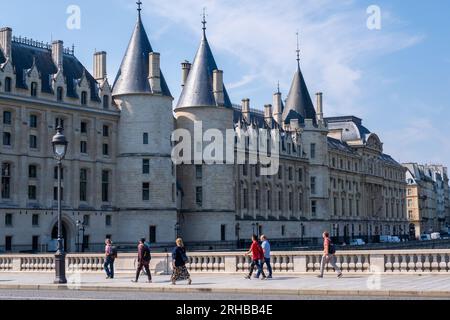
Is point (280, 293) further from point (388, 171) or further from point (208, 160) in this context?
point (388, 171)

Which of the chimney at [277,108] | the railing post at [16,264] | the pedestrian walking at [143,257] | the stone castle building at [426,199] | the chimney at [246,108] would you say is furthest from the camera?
the stone castle building at [426,199]

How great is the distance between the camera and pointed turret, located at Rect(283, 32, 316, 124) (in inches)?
3885

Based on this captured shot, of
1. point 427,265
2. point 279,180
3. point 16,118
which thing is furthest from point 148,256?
point 279,180

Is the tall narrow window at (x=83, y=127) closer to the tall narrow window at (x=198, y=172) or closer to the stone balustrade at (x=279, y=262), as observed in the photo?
the tall narrow window at (x=198, y=172)

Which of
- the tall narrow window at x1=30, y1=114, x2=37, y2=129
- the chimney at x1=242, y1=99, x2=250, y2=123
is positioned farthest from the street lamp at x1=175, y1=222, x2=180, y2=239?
the chimney at x1=242, y1=99, x2=250, y2=123

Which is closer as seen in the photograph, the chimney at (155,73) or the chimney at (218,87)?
the chimney at (155,73)

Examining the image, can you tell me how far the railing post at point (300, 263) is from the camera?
29.8 meters

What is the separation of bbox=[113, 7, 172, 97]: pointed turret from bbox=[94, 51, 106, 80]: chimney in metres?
1.62

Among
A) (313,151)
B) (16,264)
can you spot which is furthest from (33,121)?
(313,151)

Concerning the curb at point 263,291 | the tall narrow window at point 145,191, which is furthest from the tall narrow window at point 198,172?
the curb at point 263,291

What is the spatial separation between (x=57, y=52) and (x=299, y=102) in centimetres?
4044

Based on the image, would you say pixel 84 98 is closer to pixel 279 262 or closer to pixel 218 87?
pixel 218 87

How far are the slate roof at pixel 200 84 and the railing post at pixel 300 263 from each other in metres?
42.5

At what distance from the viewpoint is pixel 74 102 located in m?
64.6
